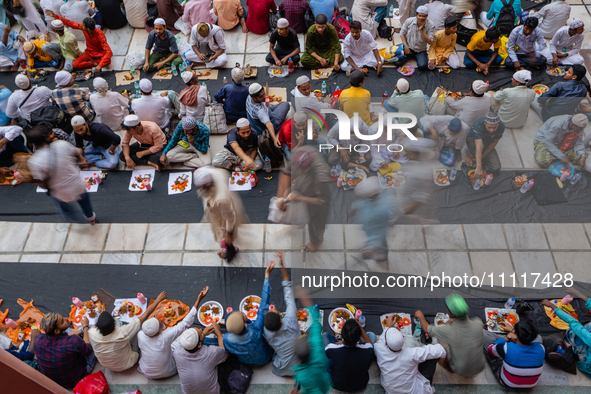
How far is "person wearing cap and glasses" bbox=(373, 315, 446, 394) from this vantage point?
199 inches

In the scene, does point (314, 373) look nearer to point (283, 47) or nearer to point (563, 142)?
point (563, 142)

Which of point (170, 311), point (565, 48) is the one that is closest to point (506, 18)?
point (565, 48)

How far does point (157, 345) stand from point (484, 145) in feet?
18.9

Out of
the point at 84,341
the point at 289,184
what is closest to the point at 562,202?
the point at 289,184

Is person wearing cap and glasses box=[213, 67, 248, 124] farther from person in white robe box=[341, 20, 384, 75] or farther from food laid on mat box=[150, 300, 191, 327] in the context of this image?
food laid on mat box=[150, 300, 191, 327]

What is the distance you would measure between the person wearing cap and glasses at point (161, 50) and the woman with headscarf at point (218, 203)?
14.6 feet

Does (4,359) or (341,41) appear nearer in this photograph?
(4,359)

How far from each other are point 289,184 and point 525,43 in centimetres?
597

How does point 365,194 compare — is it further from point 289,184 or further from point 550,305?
point 550,305

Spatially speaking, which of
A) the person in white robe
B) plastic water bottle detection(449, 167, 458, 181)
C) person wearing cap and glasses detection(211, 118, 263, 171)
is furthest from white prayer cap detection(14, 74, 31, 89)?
plastic water bottle detection(449, 167, 458, 181)

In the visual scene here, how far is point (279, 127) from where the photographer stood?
7.72 m

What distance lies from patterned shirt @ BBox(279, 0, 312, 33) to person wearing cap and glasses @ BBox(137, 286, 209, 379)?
672 cm

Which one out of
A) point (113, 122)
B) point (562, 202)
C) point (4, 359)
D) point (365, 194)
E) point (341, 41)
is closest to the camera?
point (4, 359)

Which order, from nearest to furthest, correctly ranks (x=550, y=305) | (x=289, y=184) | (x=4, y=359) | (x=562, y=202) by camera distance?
(x=4, y=359), (x=550, y=305), (x=289, y=184), (x=562, y=202)
